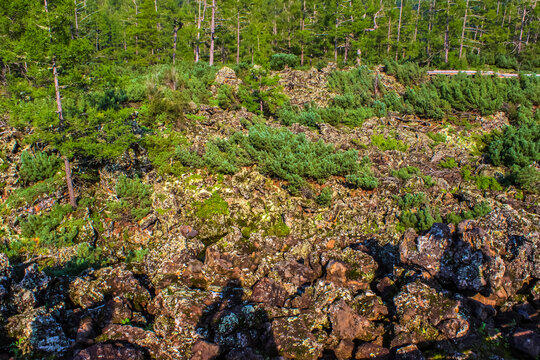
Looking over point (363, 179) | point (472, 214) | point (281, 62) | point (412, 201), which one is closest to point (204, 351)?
point (363, 179)

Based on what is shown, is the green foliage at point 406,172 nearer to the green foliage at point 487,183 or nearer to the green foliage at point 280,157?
the green foliage at point 280,157

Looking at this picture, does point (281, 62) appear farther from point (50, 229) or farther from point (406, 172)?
point (50, 229)

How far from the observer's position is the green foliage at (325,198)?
47.1ft

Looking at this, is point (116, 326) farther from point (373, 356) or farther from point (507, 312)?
point (507, 312)

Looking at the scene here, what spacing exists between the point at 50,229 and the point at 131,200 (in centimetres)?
300

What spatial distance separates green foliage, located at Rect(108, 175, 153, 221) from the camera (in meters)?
13.7

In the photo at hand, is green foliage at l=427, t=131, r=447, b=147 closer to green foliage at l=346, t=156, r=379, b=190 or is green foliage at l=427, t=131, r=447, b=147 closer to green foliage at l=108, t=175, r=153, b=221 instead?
green foliage at l=346, t=156, r=379, b=190

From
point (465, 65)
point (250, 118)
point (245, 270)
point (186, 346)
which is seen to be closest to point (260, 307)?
point (186, 346)

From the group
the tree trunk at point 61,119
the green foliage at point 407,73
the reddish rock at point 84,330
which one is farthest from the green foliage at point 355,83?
the reddish rock at point 84,330

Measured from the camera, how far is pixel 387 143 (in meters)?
19.5

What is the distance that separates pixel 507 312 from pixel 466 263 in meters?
1.37

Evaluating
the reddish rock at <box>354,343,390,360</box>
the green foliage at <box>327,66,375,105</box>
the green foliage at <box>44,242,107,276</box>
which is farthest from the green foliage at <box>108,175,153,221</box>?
the green foliage at <box>327,66,375,105</box>

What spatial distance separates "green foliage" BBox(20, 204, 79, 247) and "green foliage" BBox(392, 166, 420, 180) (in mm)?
13481

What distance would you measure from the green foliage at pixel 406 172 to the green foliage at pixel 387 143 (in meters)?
2.79
